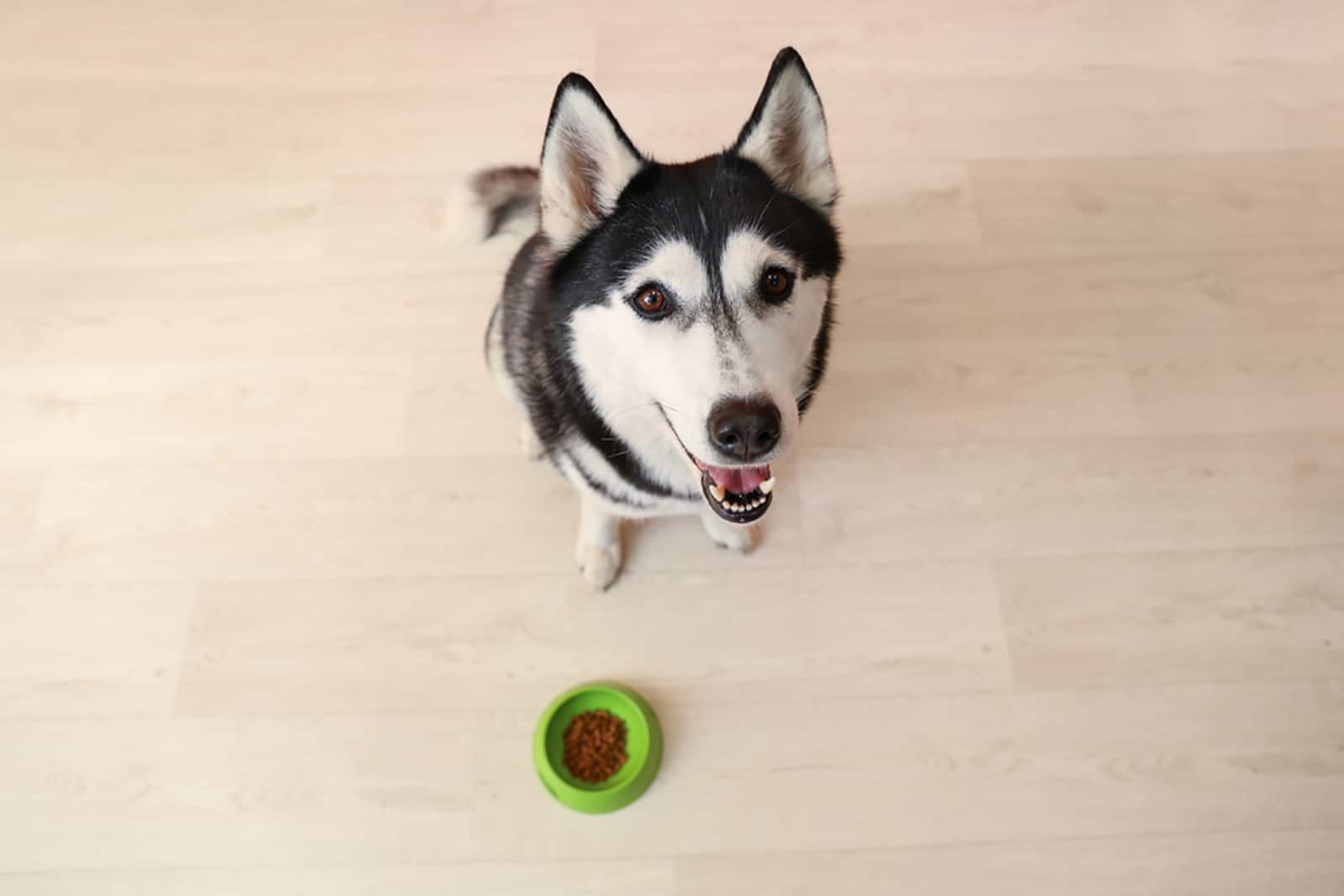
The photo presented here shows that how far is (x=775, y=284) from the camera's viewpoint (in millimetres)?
1315

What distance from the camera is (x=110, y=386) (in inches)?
85.0

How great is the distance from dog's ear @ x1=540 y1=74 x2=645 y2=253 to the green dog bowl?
0.98 m

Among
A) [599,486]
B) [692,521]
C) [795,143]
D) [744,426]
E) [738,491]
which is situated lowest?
[692,521]

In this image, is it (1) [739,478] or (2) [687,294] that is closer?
(2) [687,294]

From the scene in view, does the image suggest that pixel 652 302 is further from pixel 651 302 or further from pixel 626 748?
pixel 626 748

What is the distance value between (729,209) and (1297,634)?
5.66 feet

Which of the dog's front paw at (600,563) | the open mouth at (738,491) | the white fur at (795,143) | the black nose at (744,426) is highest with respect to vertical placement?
the white fur at (795,143)

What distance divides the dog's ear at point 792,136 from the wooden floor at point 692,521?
811 mm

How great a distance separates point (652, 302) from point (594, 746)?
0.99m

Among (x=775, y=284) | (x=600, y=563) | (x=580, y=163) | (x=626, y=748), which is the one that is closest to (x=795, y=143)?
(x=775, y=284)

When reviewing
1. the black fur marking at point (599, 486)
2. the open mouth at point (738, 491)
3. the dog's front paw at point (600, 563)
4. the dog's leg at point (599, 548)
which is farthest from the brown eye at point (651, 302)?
the dog's front paw at point (600, 563)


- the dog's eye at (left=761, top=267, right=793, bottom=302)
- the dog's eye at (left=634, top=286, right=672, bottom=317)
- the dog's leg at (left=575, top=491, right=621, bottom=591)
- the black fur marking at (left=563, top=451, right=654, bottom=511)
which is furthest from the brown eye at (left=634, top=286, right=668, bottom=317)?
the dog's leg at (left=575, top=491, right=621, bottom=591)

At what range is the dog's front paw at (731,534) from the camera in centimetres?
187

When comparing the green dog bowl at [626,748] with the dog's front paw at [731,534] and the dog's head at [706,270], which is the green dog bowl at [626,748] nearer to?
the dog's front paw at [731,534]
